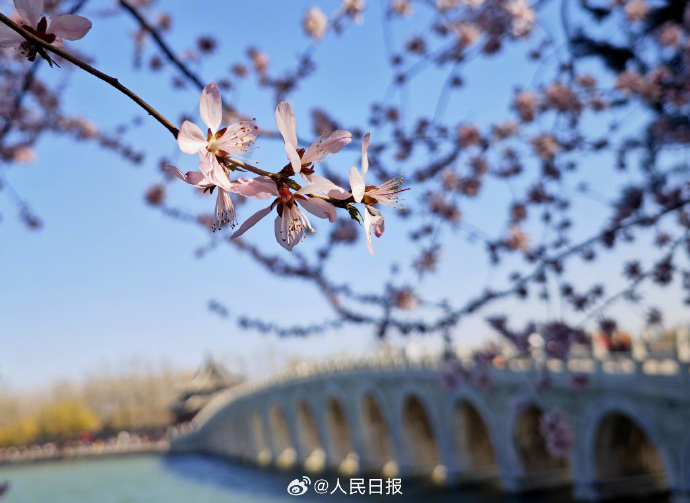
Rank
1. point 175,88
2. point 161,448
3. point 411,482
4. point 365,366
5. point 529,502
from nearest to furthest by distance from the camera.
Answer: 1. point 175,88
2. point 529,502
3. point 411,482
4. point 365,366
5. point 161,448

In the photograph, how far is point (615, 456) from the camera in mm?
13852

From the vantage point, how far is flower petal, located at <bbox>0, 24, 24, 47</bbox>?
925mm

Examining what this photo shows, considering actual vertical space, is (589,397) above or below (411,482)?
above

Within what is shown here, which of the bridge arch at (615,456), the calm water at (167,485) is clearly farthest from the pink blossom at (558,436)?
the calm water at (167,485)

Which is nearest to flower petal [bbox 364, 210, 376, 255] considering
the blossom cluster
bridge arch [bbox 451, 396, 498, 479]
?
the blossom cluster

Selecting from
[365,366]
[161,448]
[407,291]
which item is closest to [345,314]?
[407,291]

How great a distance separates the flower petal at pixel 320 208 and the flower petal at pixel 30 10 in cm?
54

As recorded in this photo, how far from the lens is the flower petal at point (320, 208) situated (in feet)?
3.00

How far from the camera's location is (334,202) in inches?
36.2

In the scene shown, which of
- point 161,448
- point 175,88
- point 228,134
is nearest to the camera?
point 228,134

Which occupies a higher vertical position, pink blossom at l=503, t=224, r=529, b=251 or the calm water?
pink blossom at l=503, t=224, r=529, b=251

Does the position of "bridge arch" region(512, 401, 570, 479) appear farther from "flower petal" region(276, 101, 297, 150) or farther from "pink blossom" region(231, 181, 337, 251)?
"flower petal" region(276, 101, 297, 150)

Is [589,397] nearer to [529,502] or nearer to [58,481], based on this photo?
[529,502]

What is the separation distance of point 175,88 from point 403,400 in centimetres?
1812
